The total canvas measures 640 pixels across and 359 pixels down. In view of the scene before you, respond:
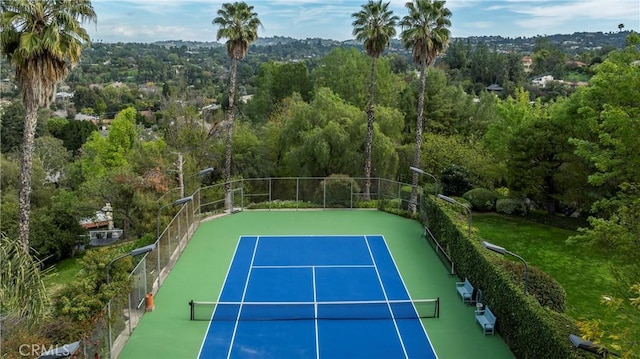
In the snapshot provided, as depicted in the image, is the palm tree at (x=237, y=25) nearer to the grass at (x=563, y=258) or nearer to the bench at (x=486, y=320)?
the grass at (x=563, y=258)

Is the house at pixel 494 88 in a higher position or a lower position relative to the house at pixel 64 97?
higher

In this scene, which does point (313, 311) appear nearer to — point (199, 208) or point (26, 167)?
point (26, 167)

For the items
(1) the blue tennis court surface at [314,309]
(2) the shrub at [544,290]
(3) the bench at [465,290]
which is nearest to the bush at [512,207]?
(1) the blue tennis court surface at [314,309]

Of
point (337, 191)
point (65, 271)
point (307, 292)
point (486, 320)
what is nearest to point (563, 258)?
point (486, 320)

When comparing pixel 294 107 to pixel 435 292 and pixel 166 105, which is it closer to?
pixel 166 105

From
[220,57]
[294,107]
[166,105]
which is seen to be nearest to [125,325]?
[294,107]

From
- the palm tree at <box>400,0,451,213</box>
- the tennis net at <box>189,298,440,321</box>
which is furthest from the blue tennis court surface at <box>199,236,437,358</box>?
the palm tree at <box>400,0,451,213</box>
